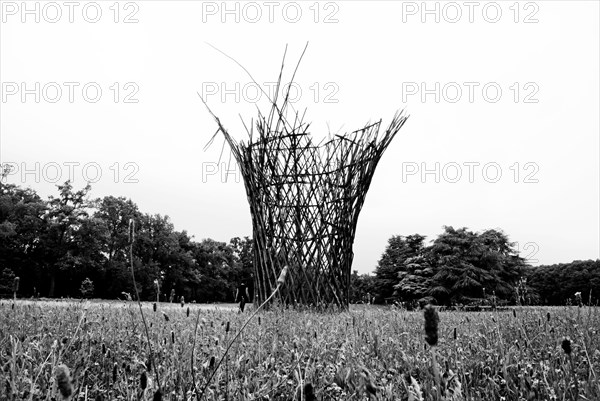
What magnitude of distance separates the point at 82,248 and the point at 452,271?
27.7 metres

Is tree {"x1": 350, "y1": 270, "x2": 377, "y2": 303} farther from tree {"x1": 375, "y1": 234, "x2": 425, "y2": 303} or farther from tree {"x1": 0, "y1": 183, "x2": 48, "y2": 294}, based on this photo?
tree {"x1": 0, "y1": 183, "x2": 48, "y2": 294}

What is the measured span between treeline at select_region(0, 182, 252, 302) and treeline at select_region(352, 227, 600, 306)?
53.9ft

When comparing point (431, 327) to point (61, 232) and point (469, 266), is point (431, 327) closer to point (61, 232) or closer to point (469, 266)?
point (469, 266)

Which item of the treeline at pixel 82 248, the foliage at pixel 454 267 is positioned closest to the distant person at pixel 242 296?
the foliage at pixel 454 267

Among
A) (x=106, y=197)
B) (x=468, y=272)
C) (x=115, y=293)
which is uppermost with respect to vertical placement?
(x=106, y=197)

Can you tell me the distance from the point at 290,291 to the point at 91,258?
3602cm

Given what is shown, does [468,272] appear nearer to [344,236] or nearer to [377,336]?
[344,236]

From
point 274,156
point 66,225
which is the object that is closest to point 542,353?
point 274,156

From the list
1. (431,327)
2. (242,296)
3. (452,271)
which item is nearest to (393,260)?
(452,271)

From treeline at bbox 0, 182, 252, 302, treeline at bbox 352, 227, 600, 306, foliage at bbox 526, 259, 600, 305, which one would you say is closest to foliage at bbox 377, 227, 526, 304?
treeline at bbox 352, 227, 600, 306

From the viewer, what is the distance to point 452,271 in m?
28.9

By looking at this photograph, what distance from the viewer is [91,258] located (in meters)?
37.6

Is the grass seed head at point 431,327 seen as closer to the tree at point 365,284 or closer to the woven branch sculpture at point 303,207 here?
the woven branch sculpture at point 303,207

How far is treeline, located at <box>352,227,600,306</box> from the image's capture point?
28.3 metres
